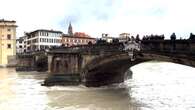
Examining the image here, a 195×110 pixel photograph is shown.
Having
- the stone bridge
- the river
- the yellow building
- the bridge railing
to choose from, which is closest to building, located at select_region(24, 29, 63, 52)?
the yellow building

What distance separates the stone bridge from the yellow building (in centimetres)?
5440

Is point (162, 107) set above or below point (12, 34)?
below

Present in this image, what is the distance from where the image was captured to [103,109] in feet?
79.7

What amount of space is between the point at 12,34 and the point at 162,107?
75.9 meters

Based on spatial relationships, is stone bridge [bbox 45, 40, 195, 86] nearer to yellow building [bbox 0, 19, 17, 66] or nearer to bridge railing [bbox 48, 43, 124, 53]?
bridge railing [bbox 48, 43, 124, 53]

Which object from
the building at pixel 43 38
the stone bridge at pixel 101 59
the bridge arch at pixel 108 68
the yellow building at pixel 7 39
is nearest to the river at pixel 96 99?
the bridge arch at pixel 108 68

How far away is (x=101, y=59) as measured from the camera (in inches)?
1361

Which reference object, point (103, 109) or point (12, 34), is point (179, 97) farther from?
point (12, 34)

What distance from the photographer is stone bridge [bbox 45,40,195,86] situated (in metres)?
27.1

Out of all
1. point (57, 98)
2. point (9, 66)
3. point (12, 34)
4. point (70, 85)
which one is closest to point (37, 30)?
point (12, 34)

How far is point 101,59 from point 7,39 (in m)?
64.3

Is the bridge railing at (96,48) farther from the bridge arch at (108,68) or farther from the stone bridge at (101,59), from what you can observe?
the bridge arch at (108,68)

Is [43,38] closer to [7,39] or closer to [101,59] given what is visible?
[7,39]

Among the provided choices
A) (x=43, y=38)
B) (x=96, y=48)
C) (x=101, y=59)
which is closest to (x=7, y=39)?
(x=43, y=38)
